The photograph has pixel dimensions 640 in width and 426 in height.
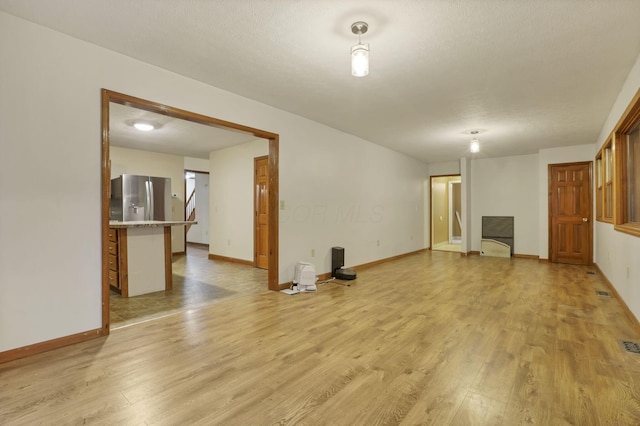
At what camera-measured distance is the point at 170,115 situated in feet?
10.5

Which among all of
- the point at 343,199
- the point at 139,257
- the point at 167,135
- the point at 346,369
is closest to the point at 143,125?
the point at 167,135

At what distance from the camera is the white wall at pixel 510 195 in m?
7.36

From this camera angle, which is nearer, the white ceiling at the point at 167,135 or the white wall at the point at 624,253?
the white wall at the point at 624,253

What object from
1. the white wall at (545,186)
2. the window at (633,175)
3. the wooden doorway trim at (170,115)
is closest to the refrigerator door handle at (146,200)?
the wooden doorway trim at (170,115)

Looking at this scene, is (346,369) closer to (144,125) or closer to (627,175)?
(627,175)

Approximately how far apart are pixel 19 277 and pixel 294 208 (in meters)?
2.94

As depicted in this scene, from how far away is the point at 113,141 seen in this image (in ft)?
20.7

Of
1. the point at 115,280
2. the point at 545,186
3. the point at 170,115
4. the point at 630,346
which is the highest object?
the point at 170,115

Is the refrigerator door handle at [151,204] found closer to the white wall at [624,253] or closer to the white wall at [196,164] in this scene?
the white wall at [196,164]

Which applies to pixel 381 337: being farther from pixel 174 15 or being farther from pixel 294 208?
pixel 174 15

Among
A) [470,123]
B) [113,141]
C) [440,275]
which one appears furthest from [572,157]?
[113,141]

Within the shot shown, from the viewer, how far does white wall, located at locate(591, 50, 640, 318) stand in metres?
2.91

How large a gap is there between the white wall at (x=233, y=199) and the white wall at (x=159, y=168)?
3.97ft

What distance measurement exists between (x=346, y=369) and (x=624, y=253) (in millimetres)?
3537
